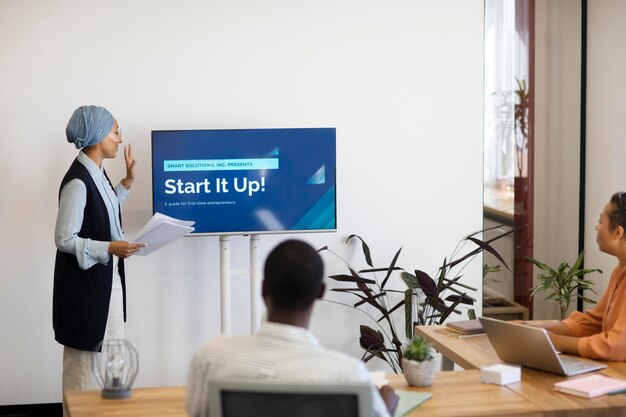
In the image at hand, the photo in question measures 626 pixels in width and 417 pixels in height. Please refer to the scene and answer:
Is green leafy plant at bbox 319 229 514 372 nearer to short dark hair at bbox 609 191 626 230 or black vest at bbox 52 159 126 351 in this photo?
black vest at bbox 52 159 126 351

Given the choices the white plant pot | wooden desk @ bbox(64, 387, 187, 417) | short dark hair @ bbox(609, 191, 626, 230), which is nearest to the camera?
wooden desk @ bbox(64, 387, 187, 417)

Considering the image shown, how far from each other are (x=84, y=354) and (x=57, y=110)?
1595 mm

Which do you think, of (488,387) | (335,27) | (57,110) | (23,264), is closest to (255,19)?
(335,27)

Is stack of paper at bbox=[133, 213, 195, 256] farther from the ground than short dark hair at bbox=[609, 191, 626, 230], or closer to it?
closer to it

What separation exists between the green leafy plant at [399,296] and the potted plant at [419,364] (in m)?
1.87

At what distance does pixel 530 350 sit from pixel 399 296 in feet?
7.93

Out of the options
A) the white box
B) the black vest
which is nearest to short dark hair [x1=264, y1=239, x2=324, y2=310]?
the white box

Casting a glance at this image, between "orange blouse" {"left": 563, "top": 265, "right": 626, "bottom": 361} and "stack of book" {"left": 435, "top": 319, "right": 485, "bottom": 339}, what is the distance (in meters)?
0.36

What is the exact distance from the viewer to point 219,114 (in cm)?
527

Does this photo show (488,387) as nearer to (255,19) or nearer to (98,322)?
(98,322)

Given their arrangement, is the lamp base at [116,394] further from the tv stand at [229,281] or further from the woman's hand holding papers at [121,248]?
the tv stand at [229,281]

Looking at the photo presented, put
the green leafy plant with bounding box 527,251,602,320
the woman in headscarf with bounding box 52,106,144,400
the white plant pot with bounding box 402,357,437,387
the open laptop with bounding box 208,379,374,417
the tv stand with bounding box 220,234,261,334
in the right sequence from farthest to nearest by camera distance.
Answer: the green leafy plant with bounding box 527,251,602,320 < the tv stand with bounding box 220,234,261,334 < the woman in headscarf with bounding box 52,106,144,400 < the white plant pot with bounding box 402,357,437,387 < the open laptop with bounding box 208,379,374,417

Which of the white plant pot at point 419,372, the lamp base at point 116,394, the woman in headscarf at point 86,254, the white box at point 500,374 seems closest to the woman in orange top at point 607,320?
the white box at point 500,374

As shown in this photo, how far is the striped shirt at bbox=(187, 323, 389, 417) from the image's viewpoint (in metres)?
2.09
